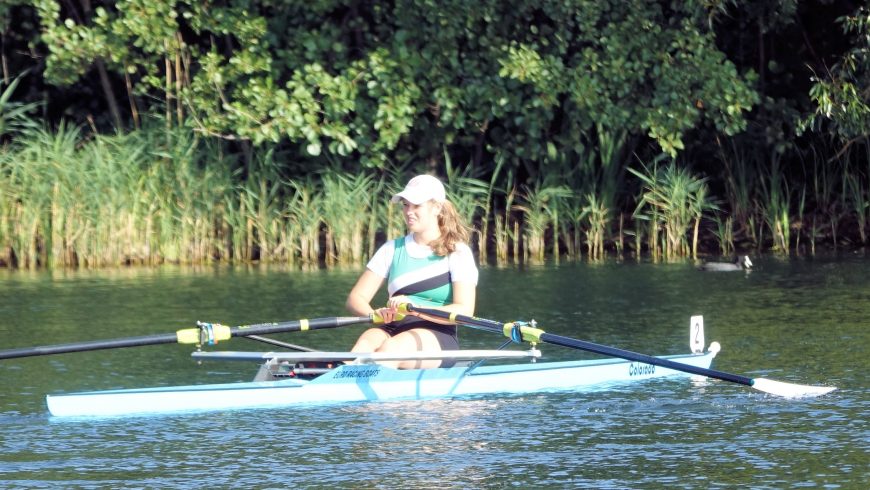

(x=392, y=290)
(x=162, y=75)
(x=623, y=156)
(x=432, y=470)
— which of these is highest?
(x=162, y=75)

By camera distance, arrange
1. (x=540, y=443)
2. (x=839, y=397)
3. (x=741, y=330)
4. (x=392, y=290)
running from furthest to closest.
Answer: (x=741, y=330) < (x=392, y=290) < (x=839, y=397) < (x=540, y=443)

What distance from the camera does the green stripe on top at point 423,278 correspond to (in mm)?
9422

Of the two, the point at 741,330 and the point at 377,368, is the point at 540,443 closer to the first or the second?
the point at 377,368

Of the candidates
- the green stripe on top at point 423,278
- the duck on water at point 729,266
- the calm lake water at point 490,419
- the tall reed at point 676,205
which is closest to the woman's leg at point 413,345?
the green stripe on top at point 423,278

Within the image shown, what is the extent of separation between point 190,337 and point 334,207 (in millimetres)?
8770

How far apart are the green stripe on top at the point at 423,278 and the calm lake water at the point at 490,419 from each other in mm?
748

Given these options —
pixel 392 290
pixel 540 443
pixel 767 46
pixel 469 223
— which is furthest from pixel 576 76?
pixel 540 443

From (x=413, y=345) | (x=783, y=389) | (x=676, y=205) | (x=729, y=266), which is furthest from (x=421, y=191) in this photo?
(x=676, y=205)

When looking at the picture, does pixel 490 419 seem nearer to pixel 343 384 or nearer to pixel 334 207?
pixel 343 384

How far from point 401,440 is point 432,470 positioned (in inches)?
29.1

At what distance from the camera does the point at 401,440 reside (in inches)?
308

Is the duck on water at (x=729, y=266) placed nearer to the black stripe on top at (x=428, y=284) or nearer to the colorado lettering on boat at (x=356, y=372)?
the black stripe on top at (x=428, y=284)

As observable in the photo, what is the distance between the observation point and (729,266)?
1612cm

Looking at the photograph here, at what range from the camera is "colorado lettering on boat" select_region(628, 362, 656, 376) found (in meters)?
9.70
